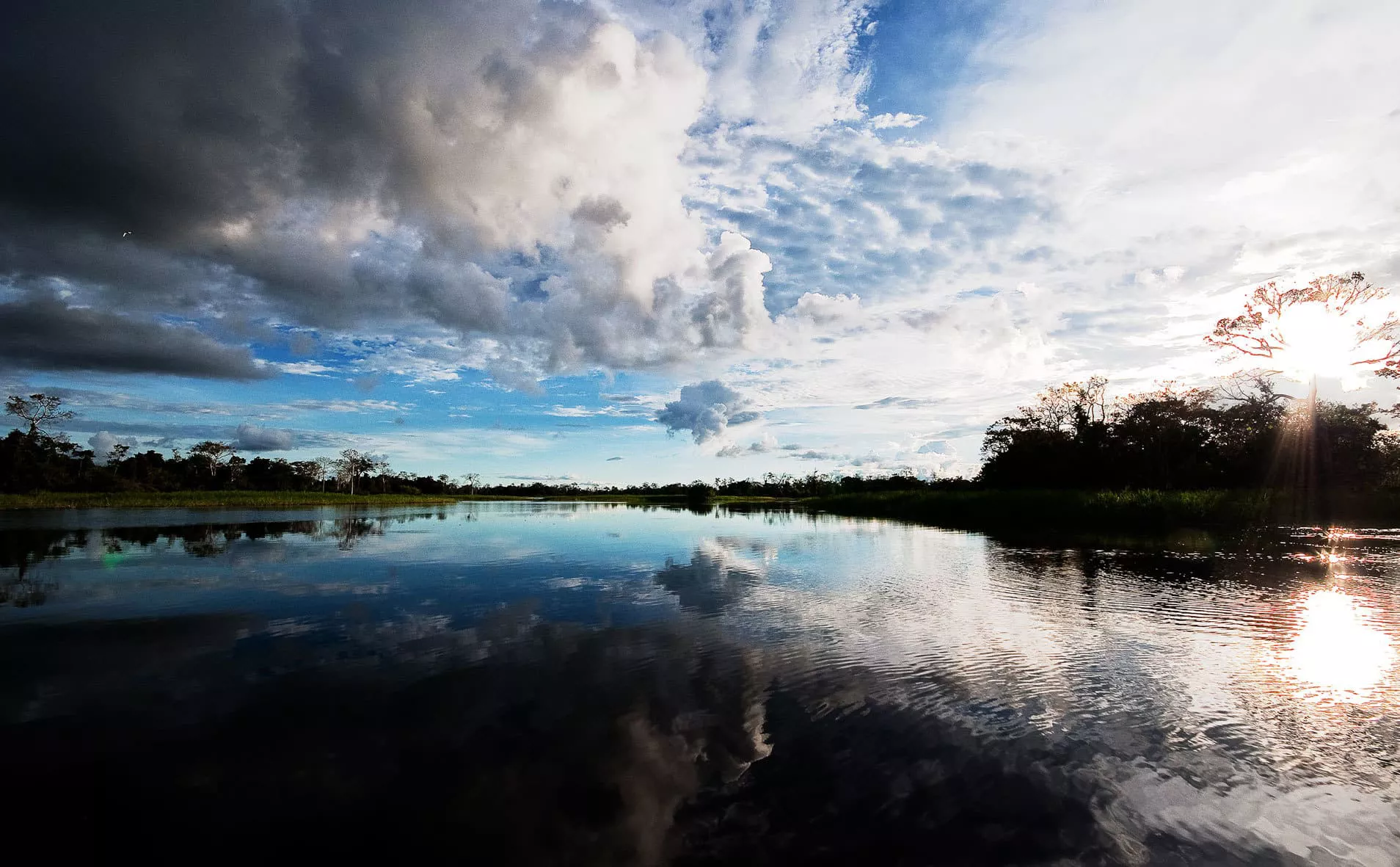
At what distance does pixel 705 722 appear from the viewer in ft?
22.3

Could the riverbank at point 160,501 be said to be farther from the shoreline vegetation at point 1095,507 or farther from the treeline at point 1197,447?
the treeline at point 1197,447

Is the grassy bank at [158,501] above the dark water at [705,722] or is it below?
below

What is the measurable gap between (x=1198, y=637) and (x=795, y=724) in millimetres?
8487

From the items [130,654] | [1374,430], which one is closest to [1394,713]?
[130,654]

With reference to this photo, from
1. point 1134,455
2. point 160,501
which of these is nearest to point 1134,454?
point 1134,455

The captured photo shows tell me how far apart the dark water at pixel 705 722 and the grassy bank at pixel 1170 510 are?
2064 cm

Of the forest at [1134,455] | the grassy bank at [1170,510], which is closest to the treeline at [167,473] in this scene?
the forest at [1134,455]

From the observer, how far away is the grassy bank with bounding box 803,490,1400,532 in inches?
1261

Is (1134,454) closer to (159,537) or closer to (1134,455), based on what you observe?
(1134,455)

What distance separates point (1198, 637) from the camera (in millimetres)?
10445

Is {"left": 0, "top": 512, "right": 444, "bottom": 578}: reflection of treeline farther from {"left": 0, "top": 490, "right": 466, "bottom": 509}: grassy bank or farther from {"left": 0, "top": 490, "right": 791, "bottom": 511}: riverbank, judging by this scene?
{"left": 0, "top": 490, "right": 466, "bottom": 509}: grassy bank

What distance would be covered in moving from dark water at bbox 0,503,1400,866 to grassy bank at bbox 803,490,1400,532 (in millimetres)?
20642

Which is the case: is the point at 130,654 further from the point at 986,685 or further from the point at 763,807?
the point at 986,685

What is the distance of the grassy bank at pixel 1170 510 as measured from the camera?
32031 mm
